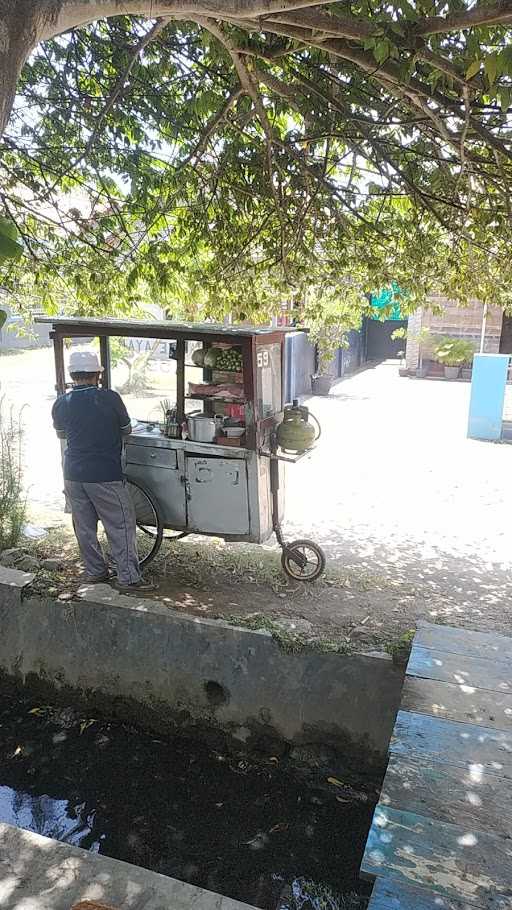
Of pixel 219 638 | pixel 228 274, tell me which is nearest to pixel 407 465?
pixel 228 274

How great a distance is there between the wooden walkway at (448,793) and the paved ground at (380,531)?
116 cm

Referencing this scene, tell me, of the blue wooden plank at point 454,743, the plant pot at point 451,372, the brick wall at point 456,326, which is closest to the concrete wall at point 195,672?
the blue wooden plank at point 454,743

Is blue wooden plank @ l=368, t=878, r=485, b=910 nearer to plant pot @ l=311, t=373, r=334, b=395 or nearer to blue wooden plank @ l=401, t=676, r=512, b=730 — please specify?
blue wooden plank @ l=401, t=676, r=512, b=730

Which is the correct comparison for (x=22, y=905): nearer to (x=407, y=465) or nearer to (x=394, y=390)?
(x=407, y=465)

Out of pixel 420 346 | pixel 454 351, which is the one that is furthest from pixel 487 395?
pixel 420 346

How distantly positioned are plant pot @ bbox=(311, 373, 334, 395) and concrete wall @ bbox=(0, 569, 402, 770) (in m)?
13.2

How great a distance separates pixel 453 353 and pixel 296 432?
15.7m

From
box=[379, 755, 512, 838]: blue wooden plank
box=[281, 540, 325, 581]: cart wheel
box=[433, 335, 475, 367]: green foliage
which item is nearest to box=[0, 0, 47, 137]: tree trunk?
box=[379, 755, 512, 838]: blue wooden plank

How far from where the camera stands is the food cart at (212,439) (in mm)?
5664

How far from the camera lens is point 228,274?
754cm

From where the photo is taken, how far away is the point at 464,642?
4191 mm

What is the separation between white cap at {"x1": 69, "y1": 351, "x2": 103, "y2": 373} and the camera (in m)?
5.56

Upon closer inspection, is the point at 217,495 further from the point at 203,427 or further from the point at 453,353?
the point at 453,353

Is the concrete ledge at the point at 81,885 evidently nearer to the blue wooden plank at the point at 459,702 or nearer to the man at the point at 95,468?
the blue wooden plank at the point at 459,702
